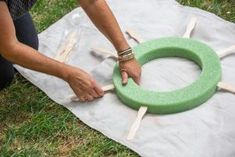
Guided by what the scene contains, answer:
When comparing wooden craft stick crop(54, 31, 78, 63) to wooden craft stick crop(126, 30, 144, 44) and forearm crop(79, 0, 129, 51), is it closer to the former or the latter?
wooden craft stick crop(126, 30, 144, 44)

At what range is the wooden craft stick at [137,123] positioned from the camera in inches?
80.2

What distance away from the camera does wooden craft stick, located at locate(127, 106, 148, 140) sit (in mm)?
2037

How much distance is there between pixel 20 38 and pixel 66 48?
0.82 feet

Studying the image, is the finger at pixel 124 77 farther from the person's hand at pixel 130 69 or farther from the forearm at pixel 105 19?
the forearm at pixel 105 19

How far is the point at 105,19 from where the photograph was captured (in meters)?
2.18

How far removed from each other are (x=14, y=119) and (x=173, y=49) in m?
0.82

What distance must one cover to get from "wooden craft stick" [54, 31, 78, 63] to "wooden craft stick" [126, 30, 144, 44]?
30 cm

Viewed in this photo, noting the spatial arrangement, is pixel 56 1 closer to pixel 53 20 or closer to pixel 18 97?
pixel 53 20

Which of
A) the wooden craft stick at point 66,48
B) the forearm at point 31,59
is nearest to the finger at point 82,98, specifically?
the forearm at point 31,59

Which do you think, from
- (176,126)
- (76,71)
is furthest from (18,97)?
(176,126)

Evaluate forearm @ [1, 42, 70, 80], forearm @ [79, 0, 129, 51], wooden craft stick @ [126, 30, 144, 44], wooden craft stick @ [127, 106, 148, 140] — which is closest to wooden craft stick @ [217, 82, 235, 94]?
wooden craft stick @ [127, 106, 148, 140]

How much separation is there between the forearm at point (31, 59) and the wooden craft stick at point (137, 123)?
0.36m

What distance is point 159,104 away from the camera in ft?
6.77

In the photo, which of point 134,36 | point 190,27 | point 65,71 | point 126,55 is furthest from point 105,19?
point 190,27
